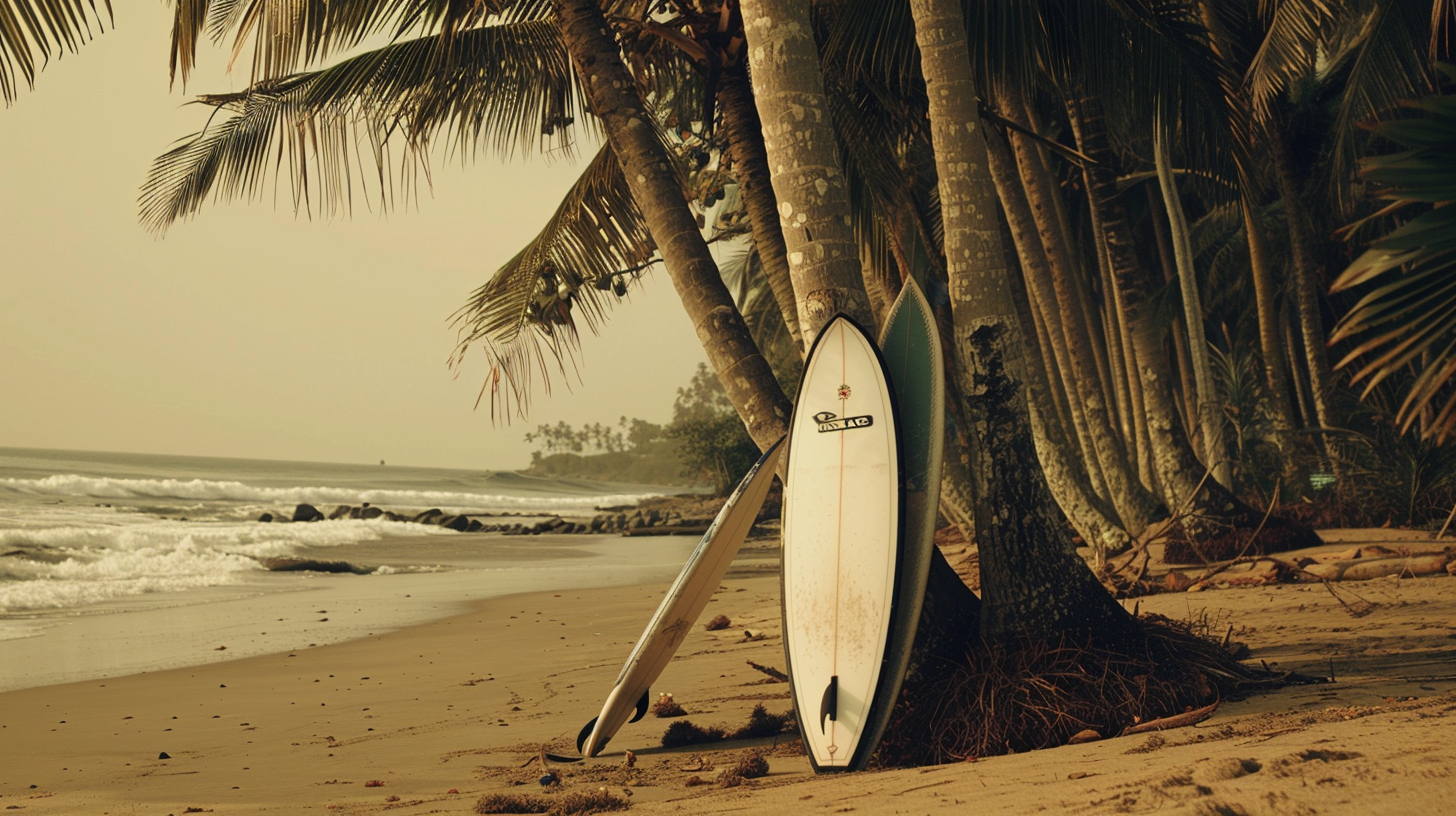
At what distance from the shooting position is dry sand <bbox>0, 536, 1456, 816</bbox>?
229 centimetres

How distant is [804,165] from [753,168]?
1530mm

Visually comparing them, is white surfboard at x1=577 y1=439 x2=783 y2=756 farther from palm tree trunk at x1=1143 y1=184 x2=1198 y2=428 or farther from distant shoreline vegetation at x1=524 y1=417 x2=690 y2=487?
distant shoreline vegetation at x1=524 y1=417 x2=690 y2=487

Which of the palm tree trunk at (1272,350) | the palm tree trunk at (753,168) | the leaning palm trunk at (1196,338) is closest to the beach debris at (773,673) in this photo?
the palm tree trunk at (753,168)

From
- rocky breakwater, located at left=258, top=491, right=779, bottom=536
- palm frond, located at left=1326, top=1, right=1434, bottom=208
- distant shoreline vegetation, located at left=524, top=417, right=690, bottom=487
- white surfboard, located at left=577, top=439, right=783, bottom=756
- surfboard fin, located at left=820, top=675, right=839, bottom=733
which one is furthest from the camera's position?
distant shoreline vegetation, located at left=524, top=417, right=690, bottom=487

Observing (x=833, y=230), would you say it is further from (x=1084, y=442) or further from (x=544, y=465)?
(x=544, y=465)

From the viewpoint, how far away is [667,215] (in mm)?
4676

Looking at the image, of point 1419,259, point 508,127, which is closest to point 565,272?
point 508,127

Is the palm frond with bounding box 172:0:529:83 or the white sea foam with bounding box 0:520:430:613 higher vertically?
the palm frond with bounding box 172:0:529:83

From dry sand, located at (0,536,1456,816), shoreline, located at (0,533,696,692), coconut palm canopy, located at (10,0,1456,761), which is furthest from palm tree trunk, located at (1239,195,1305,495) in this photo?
shoreline, located at (0,533,696,692)

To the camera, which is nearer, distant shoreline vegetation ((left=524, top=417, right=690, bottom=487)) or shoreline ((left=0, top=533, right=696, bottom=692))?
shoreline ((left=0, top=533, right=696, bottom=692))

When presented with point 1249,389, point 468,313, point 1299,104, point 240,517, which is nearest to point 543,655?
point 468,313

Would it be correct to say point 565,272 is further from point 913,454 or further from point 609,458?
point 609,458

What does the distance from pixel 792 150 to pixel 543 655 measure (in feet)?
12.5

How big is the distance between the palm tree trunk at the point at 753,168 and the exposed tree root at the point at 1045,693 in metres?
2.35
